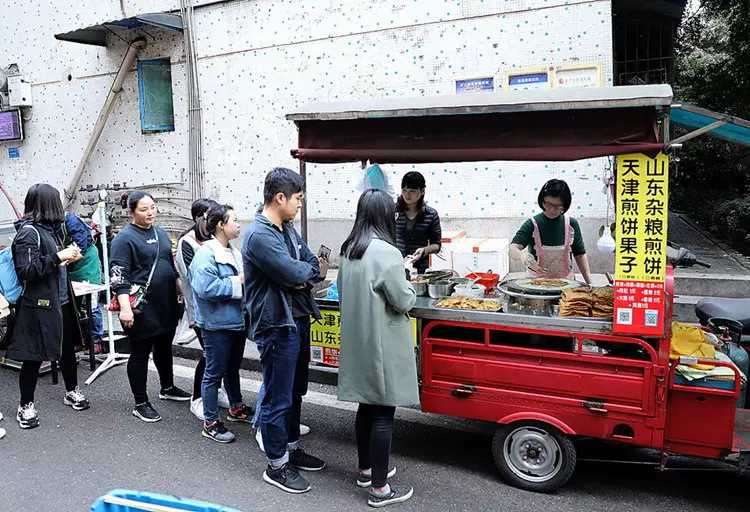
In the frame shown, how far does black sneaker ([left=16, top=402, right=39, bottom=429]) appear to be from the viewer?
190 inches

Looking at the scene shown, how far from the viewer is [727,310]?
4.26m

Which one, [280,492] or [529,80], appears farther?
[529,80]

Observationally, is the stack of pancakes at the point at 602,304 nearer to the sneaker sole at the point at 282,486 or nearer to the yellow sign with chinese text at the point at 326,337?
the yellow sign with chinese text at the point at 326,337

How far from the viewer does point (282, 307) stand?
368 cm

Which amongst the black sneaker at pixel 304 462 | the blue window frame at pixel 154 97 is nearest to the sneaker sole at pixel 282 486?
the black sneaker at pixel 304 462

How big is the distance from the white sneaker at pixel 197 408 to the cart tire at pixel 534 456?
241 cm

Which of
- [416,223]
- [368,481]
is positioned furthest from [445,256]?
[368,481]

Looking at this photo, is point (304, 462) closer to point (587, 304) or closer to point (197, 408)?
point (197, 408)

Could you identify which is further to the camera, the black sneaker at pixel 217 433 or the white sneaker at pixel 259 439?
the black sneaker at pixel 217 433

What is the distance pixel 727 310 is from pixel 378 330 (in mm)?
2514

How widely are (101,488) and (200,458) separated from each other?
2.15 feet

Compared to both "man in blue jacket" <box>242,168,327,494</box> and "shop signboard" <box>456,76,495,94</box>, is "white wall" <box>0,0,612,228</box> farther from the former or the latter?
"man in blue jacket" <box>242,168,327,494</box>

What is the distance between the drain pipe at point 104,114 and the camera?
1157cm

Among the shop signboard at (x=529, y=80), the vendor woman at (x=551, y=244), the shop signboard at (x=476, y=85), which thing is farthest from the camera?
the shop signboard at (x=476, y=85)
